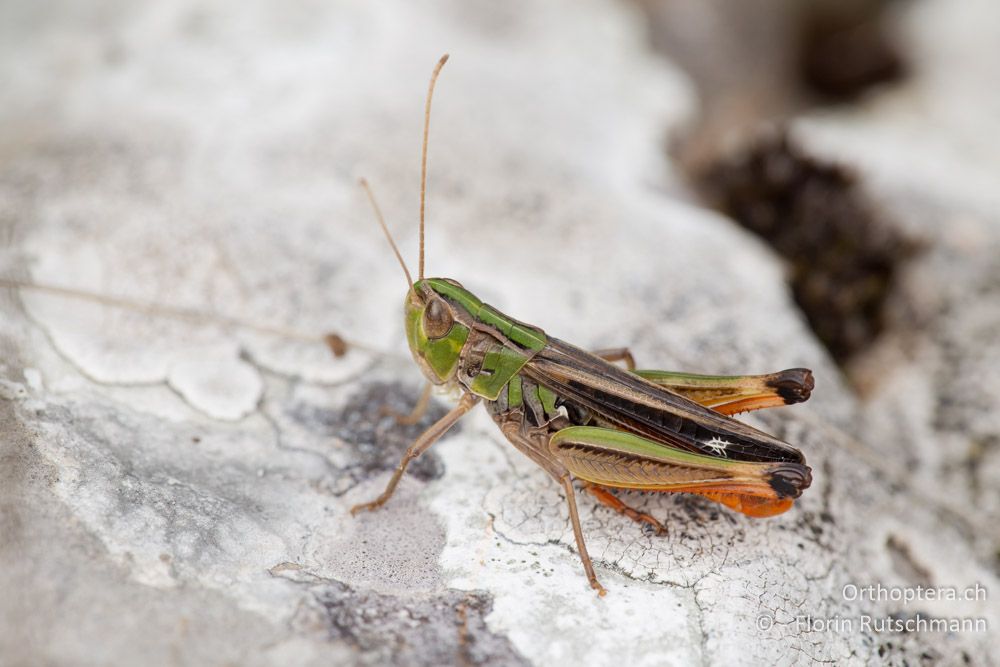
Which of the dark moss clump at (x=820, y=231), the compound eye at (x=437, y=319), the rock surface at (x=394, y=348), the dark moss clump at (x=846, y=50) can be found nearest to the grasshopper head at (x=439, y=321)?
the compound eye at (x=437, y=319)

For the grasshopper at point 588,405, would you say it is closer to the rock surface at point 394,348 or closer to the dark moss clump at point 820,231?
the rock surface at point 394,348

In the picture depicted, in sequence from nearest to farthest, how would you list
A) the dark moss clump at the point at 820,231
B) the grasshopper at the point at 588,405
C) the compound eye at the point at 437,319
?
1. the grasshopper at the point at 588,405
2. the compound eye at the point at 437,319
3. the dark moss clump at the point at 820,231

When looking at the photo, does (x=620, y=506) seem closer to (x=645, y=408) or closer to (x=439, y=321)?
(x=645, y=408)

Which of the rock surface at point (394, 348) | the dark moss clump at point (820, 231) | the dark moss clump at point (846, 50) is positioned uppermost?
the dark moss clump at point (846, 50)

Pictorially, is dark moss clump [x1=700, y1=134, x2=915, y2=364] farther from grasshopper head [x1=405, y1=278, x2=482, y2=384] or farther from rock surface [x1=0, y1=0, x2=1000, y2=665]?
grasshopper head [x1=405, y1=278, x2=482, y2=384]

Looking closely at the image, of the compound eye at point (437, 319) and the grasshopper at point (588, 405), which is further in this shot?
the compound eye at point (437, 319)

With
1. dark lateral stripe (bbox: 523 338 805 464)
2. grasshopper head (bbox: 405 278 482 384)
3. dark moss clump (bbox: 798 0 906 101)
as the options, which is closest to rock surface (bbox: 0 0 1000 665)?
dark lateral stripe (bbox: 523 338 805 464)

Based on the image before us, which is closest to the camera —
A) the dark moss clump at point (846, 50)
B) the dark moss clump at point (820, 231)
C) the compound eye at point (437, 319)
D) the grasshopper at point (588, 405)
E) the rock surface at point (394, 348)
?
the rock surface at point (394, 348)

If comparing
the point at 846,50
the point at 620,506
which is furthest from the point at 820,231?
the point at 846,50

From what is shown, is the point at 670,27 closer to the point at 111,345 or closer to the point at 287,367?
the point at 287,367
